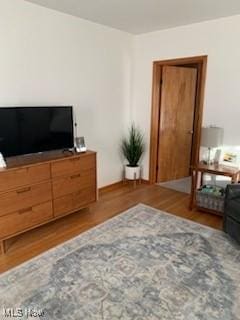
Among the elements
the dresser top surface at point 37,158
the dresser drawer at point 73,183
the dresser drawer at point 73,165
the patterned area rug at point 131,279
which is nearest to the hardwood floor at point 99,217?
the patterned area rug at point 131,279

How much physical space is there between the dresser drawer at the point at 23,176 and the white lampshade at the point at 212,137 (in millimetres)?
2009

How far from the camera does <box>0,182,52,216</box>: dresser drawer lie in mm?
2326

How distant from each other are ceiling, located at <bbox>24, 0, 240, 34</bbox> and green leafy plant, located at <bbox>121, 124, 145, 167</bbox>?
5.37 feet

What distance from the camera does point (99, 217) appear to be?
3137 millimetres

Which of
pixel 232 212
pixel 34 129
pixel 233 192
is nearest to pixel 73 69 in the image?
pixel 34 129

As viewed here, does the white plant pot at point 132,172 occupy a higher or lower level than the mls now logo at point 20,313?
higher

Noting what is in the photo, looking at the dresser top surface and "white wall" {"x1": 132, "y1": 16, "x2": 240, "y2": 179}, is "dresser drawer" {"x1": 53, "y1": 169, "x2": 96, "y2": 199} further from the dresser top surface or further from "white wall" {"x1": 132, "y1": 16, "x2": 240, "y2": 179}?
"white wall" {"x1": 132, "y1": 16, "x2": 240, "y2": 179}

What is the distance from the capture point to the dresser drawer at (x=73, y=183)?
9.10 feet

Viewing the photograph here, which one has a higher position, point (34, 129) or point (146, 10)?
point (146, 10)

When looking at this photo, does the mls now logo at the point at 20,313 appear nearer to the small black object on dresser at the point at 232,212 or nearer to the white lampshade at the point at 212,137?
the small black object on dresser at the point at 232,212

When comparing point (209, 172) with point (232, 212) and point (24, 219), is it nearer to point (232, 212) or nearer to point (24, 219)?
point (232, 212)

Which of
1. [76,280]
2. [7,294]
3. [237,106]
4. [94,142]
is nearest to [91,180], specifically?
[94,142]

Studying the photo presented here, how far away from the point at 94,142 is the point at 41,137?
1.09m

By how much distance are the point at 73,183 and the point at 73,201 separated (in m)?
0.22
